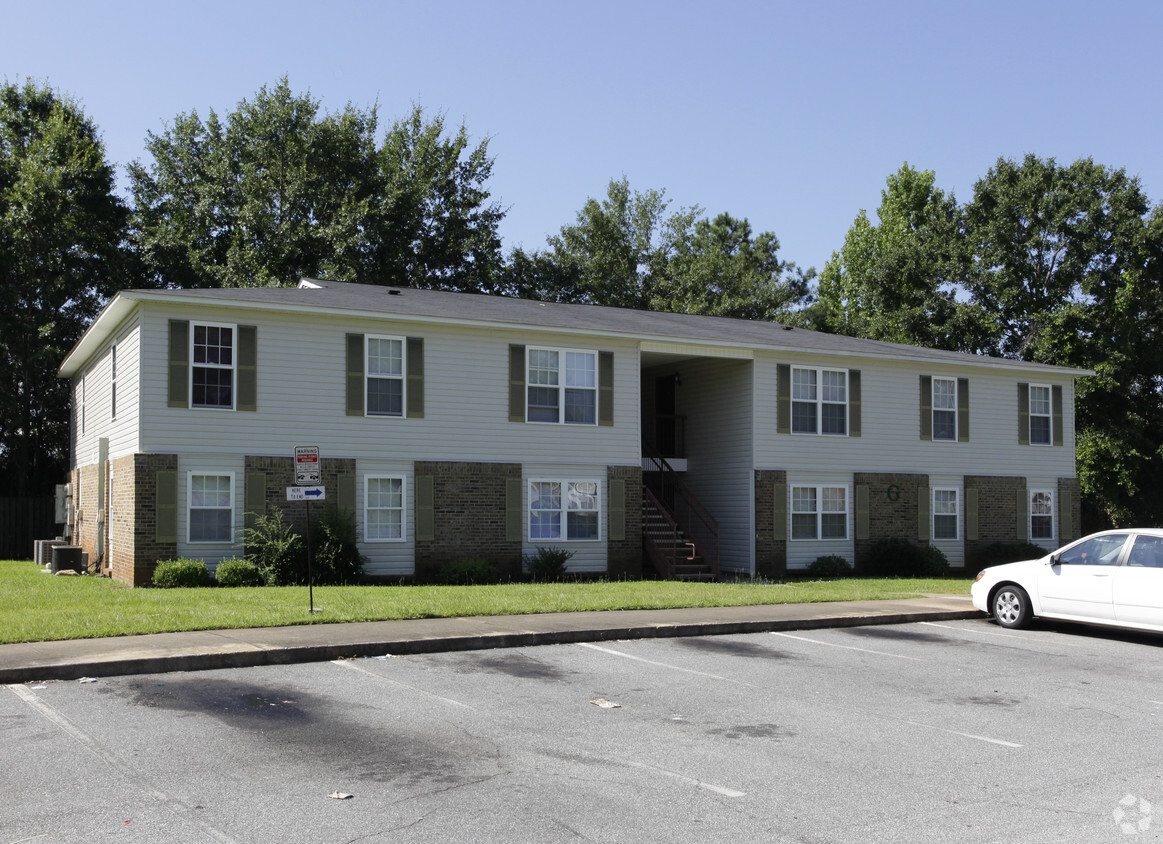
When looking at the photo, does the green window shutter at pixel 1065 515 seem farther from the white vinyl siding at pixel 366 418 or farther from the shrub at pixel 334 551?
the shrub at pixel 334 551

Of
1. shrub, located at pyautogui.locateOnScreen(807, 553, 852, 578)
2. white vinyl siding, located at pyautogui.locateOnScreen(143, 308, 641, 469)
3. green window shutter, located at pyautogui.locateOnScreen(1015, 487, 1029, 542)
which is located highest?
white vinyl siding, located at pyautogui.locateOnScreen(143, 308, 641, 469)

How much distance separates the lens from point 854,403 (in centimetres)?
2694

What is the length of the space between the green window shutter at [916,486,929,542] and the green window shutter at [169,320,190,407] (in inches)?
717

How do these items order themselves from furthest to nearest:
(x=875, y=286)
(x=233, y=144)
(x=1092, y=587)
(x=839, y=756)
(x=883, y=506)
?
(x=875, y=286) < (x=233, y=144) < (x=883, y=506) < (x=1092, y=587) < (x=839, y=756)

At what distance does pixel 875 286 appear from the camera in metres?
47.2

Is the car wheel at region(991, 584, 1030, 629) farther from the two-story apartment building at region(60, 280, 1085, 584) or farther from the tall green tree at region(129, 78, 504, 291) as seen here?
the tall green tree at region(129, 78, 504, 291)

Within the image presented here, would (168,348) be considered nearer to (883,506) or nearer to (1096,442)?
(883,506)

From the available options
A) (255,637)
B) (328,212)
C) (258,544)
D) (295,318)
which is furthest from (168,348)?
(328,212)

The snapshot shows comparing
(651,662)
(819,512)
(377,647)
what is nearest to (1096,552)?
(651,662)

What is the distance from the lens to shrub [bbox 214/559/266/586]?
19.2 metres

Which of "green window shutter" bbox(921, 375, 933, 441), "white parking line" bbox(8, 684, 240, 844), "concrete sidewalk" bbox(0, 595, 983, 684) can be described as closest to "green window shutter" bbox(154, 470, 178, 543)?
"concrete sidewalk" bbox(0, 595, 983, 684)

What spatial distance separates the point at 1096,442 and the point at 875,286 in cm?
1201

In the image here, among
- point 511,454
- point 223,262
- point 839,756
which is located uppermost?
point 223,262

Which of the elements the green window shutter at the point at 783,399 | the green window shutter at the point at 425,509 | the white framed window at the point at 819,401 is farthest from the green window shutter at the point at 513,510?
the white framed window at the point at 819,401
